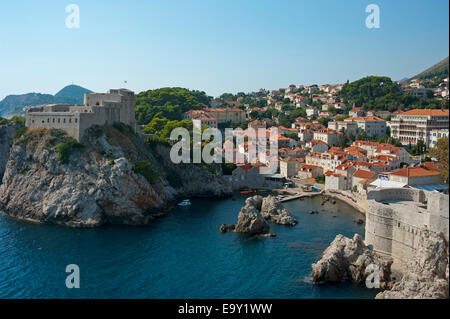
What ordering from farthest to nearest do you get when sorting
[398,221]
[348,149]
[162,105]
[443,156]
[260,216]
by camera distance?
[162,105]
[348,149]
[260,216]
[443,156]
[398,221]

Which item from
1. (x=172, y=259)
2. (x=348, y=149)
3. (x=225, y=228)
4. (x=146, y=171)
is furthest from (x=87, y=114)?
(x=348, y=149)

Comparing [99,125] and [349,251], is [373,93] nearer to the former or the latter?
[99,125]

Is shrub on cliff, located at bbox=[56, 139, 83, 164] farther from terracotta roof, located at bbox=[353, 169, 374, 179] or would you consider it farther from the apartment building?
the apartment building

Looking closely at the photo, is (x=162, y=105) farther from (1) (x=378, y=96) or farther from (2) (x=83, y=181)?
(1) (x=378, y=96)

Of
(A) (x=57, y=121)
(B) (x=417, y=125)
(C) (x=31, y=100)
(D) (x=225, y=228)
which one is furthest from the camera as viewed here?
(C) (x=31, y=100)

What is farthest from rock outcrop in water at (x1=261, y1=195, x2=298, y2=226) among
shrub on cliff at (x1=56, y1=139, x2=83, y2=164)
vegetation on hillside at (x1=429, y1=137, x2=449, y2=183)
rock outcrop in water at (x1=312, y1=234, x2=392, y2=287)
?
shrub on cliff at (x1=56, y1=139, x2=83, y2=164)

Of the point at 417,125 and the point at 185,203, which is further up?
the point at 417,125
